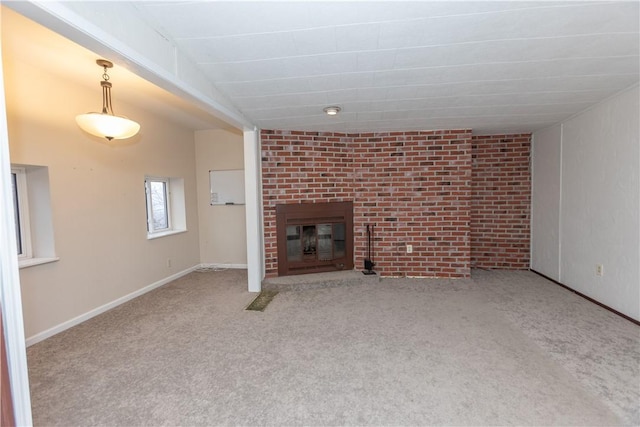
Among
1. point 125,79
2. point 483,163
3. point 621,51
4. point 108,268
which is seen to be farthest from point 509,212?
point 108,268

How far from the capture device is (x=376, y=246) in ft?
14.2

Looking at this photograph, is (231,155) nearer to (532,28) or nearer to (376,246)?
(376,246)

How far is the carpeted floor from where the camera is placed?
65.6 inches

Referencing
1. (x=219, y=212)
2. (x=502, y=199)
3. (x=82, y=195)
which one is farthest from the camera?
(x=219, y=212)

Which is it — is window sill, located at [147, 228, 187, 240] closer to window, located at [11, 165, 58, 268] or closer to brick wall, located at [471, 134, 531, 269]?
window, located at [11, 165, 58, 268]

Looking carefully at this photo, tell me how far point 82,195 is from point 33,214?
1.36 ft

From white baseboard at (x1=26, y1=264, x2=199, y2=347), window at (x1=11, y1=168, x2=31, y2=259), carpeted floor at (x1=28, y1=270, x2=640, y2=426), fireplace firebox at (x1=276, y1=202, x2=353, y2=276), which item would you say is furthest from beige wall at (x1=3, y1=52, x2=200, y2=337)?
fireplace firebox at (x1=276, y1=202, x2=353, y2=276)

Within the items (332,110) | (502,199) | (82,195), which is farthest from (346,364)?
(502,199)

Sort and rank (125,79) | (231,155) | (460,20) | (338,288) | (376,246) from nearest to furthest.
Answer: (460,20) < (125,79) < (338,288) < (376,246) < (231,155)

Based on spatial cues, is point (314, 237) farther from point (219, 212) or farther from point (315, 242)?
point (219, 212)

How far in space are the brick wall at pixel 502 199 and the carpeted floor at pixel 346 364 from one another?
126 centimetres

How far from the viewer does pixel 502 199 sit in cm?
458

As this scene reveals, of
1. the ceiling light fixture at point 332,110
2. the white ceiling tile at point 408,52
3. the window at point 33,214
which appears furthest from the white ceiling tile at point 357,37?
the window at point 33,214

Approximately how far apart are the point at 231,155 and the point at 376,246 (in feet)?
9.24
